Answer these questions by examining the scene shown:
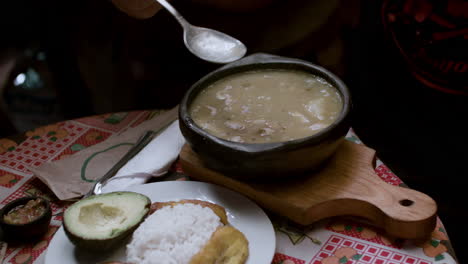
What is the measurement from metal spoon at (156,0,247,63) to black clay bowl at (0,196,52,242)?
2.90 ft

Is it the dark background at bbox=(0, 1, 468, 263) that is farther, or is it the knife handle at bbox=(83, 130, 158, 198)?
the dark background at bbox=(0, 1, 468, 263)

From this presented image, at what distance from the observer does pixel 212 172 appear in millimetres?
1792

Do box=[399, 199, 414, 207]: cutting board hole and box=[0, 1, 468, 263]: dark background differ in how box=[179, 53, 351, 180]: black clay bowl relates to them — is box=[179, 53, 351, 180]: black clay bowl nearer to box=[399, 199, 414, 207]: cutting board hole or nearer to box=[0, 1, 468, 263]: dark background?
box=[399, 199, 414, 207]: cutting board hole

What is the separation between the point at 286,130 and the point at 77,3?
200cm

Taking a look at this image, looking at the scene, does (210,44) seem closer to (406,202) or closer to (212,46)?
(212,46)

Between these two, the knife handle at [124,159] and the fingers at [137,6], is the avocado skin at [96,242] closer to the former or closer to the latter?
the knife handle at [124,159]

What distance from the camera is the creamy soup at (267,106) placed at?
68.8 inches

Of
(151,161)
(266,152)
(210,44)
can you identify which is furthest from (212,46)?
(266,152)

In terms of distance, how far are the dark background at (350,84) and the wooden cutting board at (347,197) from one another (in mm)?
1025

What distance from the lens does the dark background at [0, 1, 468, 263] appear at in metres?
2.64

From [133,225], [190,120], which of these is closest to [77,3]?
[190,120]

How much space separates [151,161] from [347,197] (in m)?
0.74

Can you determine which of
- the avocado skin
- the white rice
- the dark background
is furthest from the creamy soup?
the dark background

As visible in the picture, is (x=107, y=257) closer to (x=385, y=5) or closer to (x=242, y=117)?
(x=242, y=117)
